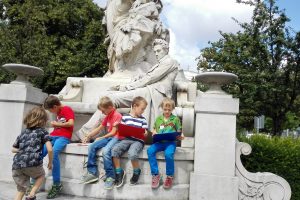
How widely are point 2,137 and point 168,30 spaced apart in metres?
5.02

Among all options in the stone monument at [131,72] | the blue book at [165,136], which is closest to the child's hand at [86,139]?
the stone monument at [131,72]

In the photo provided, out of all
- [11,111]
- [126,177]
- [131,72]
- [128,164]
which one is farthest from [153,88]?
[11,111]

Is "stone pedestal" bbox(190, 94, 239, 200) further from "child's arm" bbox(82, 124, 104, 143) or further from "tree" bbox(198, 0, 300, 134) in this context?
"tree" bbox(198, 0, 300, 134)

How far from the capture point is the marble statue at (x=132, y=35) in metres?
9.01

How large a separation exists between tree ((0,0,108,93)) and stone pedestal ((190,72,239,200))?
44.8 ft

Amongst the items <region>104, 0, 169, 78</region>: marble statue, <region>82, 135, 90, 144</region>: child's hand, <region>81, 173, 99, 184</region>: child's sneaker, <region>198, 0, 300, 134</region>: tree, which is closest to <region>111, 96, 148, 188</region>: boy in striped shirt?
<region>81, 173, 99, 184</region>: child's sneaker

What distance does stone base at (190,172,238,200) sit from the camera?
598 cm

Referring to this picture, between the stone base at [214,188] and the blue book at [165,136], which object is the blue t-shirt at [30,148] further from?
the stone base at [214,188]

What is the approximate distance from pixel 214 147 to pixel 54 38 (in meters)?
19.9

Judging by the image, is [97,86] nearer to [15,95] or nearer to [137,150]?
[15,95]

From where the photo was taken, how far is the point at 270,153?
7.60 metres

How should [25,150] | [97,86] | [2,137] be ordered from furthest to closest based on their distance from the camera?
[97,86]
[2,137]
[25,150]

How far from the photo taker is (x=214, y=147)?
20.1 feet

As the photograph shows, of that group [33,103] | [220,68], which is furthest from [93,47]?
[33,103]
